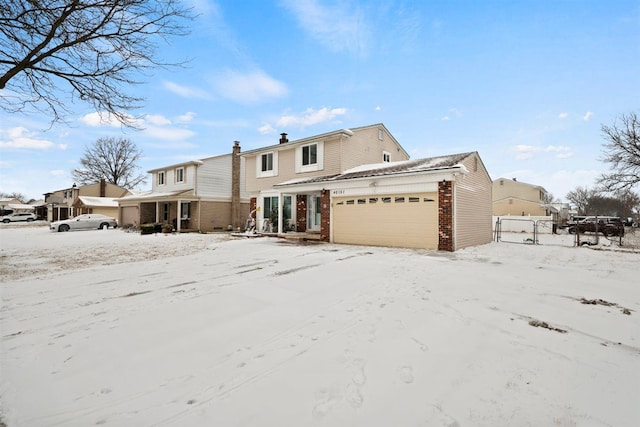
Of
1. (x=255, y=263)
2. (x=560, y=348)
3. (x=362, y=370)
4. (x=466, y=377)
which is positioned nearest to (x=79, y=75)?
(x=255, y=263)

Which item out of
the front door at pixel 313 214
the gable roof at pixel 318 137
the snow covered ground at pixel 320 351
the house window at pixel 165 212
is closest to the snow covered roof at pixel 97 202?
the house window at pixel 165 212

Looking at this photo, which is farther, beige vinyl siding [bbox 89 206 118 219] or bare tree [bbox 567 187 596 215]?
bare tree [bbox 567 187 596 215]

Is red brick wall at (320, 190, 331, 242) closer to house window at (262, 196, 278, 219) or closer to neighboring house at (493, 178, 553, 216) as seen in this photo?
house window at (262, 196, 278, 219)

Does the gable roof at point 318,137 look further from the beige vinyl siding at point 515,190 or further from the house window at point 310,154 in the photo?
the beige vinyl siding at point 515,190

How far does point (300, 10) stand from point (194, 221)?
58.7ft

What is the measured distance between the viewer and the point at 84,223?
2545 centimetres

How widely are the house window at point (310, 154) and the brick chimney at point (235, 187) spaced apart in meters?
9.19

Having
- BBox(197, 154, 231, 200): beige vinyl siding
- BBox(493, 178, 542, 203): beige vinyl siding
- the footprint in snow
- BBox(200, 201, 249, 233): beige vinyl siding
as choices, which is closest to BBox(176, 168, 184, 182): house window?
BBox(197, 154, 231, 200): beige vinyl siding

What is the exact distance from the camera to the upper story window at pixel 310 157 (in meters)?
17.0

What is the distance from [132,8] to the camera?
6785 mm

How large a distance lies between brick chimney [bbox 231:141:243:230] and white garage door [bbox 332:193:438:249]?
12919 millimetres

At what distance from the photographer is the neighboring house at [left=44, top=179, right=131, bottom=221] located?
116 feet

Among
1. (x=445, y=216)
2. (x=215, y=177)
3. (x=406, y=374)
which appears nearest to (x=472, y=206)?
(x=445, y=216)

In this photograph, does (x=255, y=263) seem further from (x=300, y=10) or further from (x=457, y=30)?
(x=457, y=30)
